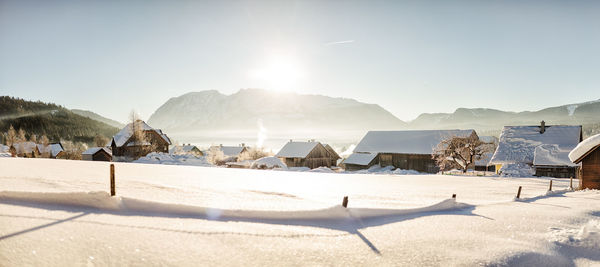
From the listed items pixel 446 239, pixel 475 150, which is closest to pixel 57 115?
pixel 475 150

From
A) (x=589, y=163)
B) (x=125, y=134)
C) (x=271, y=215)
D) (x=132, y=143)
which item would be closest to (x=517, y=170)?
(x=589, y=163)

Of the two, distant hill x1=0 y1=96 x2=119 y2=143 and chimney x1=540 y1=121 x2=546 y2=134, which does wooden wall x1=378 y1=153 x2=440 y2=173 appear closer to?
chimney x1=540 y1=121 x2=546 y2=134

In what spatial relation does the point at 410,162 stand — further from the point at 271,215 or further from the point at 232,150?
the point at 232,150

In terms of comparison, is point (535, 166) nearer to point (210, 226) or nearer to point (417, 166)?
point (417, 166)

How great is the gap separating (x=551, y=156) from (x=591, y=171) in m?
19.4

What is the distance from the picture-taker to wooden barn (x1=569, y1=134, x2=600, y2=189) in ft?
60.8

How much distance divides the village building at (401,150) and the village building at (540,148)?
292 inches

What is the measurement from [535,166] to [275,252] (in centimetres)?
4129

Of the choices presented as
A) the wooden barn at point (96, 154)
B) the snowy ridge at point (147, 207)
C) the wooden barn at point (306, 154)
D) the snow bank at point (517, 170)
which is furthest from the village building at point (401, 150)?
the wooden barn at point (96, 154)

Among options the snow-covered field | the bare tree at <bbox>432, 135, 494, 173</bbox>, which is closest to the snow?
the bare tree at <bbox>432, 135, 494, 173</bbox>

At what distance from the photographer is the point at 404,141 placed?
53.0 meters

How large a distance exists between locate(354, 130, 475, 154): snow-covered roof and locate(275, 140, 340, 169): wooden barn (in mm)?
5795

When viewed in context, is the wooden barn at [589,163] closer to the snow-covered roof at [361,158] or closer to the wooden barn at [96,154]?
the snow-covered roof at [361,158]

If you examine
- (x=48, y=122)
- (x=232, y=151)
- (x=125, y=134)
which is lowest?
(x=232, y=151)
